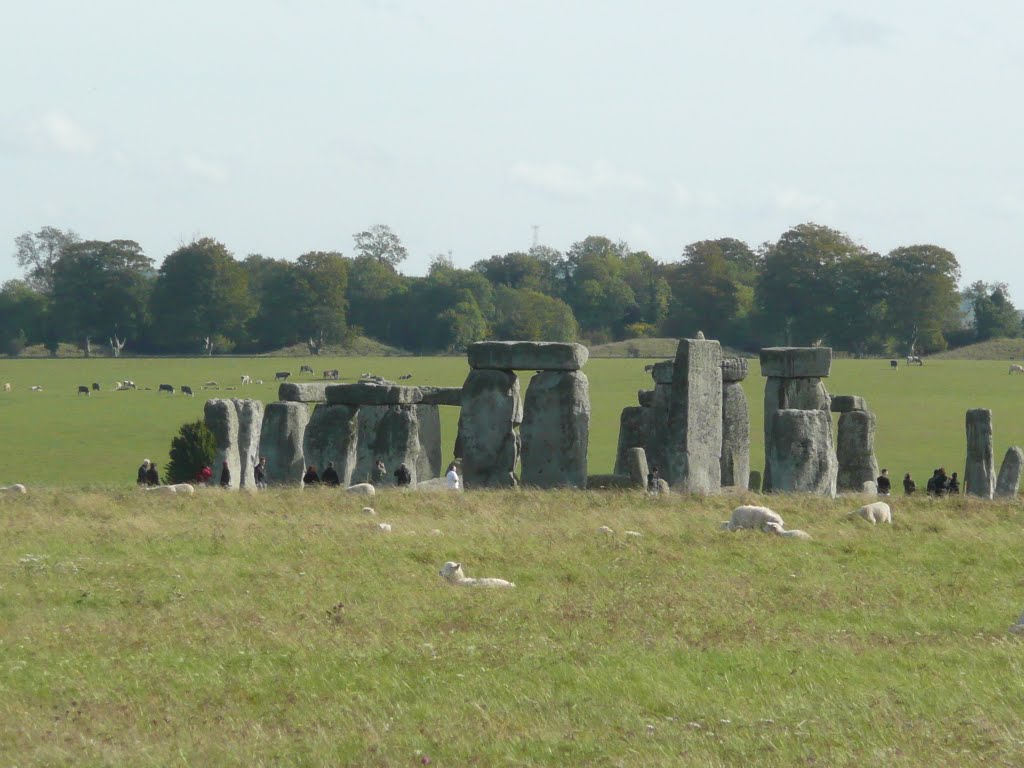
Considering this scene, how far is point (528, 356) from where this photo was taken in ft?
83.6

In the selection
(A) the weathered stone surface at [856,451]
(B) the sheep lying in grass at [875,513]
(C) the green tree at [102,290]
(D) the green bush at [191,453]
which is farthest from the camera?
(C) the green tree at [102,290]

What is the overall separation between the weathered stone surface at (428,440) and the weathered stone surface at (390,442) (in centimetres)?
87

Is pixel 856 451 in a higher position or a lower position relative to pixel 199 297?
lower

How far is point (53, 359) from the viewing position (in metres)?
109

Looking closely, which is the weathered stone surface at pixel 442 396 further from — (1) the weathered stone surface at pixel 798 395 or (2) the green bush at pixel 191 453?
(1) the weathered stone surface at pixel 798 395

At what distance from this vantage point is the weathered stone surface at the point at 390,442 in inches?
1182

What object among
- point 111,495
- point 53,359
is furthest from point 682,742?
point 53,359

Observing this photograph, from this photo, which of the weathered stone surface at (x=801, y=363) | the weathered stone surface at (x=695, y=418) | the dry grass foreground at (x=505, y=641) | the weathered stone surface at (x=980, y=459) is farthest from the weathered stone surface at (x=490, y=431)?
the weathered stone surface at (x=980, y=459)

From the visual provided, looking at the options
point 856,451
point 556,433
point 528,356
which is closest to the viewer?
point 556,433

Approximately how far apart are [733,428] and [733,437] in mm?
177

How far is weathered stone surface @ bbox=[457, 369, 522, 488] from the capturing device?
25.9 m

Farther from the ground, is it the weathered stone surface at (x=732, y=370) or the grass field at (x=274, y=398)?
the weathered stone surface at (x=732, y=370)

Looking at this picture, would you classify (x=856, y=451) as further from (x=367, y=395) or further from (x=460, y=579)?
(x=460, y=579)

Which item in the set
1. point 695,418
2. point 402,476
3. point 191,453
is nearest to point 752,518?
point 695,418
